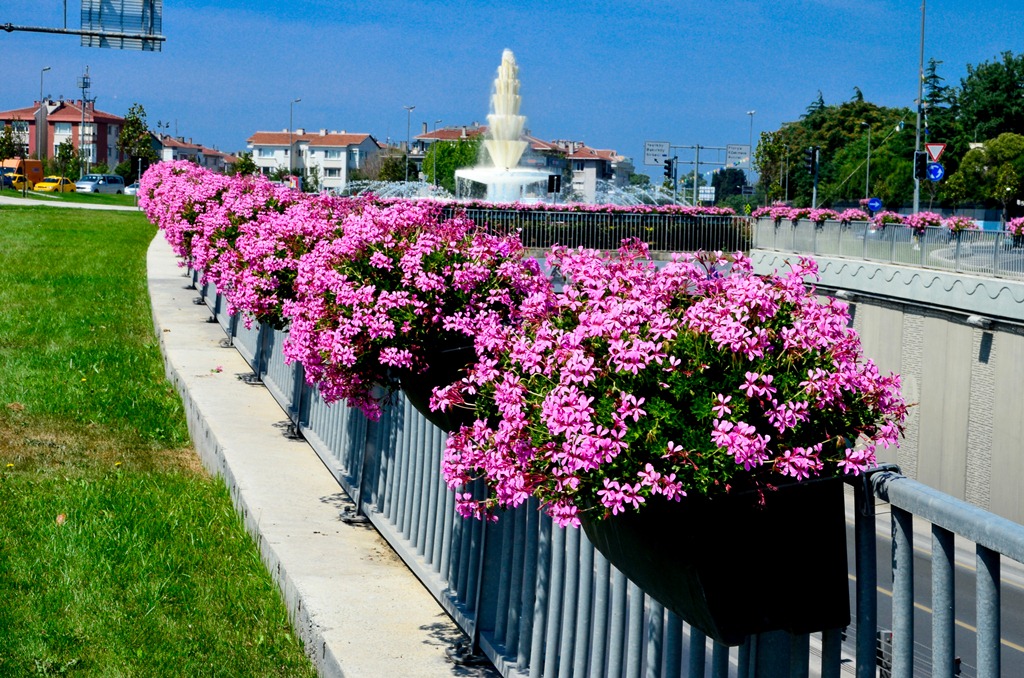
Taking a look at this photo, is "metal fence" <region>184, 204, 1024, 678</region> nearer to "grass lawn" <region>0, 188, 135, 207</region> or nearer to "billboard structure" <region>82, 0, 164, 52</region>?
"billboard structure" <region>82, 0, 164, 52</region>

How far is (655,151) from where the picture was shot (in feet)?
324

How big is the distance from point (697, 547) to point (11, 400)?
9.43 meters

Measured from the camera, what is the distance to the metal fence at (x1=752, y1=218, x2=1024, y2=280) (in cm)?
2338

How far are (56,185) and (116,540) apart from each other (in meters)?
95.7

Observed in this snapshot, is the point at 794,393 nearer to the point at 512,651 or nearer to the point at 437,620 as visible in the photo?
the point at 512,651

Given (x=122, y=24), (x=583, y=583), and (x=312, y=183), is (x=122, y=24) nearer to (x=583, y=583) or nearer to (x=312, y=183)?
(x=583, y=583)

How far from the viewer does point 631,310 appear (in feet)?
11.1

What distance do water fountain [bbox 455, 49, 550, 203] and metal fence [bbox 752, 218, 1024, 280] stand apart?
30531mm

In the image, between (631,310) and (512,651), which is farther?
(512,651)

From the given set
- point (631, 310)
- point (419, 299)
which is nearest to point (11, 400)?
point (419, 299)

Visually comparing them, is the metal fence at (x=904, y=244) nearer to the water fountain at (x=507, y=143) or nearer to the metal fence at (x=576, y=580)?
the metal fence at (x=576, y=580)

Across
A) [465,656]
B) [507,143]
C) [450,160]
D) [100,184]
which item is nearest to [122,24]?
[465,656]

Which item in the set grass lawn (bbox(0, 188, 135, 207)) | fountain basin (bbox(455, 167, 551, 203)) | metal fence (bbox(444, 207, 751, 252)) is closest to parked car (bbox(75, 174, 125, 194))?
grass lawn (bbox(0, 188, 135, 207))

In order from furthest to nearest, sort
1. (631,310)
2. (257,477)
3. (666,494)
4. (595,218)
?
(595,218), (257,477), (631,310), (666,494)
